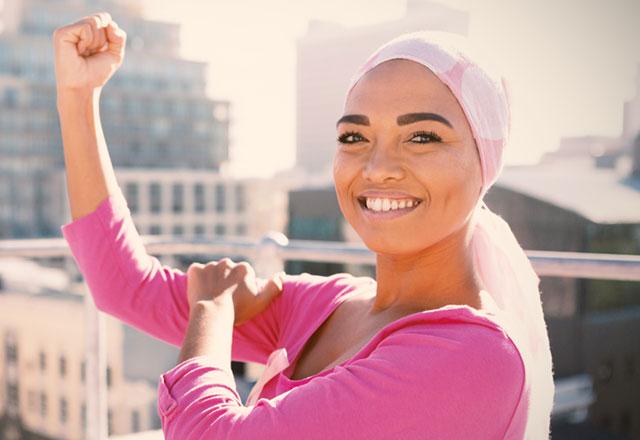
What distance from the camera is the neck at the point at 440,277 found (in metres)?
0.88

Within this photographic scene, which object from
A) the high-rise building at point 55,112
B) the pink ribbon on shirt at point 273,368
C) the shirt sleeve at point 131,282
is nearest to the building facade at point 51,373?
the high-rise building at point 55,112

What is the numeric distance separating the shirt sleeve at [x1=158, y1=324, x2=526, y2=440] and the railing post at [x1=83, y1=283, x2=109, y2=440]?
124 centimetres

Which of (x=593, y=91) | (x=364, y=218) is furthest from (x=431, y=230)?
(x=593, y=91)

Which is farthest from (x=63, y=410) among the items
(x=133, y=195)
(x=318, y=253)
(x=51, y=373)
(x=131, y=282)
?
(x=131, y=282)

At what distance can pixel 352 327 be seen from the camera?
0.99 meters

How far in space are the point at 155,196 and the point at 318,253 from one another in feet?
171

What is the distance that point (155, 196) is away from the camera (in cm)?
5262

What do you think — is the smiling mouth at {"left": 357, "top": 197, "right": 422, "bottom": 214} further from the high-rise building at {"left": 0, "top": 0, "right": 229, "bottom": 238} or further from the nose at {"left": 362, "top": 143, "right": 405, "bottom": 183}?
the high-rise building at {"left": 0, "top": 0, "right": 229, "bottom": 238}

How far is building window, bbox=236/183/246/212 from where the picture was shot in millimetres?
56812

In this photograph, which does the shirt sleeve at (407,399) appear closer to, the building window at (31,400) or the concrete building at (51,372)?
the concrete building at (51,372)

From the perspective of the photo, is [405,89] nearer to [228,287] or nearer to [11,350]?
[228,287]

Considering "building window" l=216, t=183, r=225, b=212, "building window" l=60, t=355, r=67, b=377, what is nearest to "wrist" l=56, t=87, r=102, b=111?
"building window" l=60, t=355, r=67, b=377

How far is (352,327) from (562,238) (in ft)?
103

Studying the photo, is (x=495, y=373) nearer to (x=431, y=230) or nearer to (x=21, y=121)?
(x=431, y=230)
